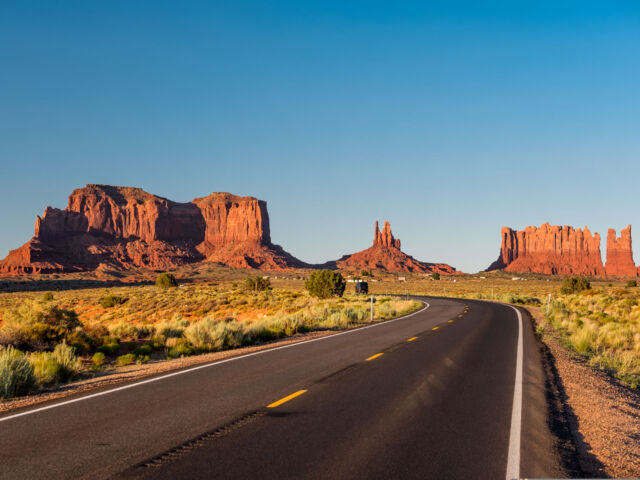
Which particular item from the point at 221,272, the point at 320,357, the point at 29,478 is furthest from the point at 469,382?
the point at 221,272

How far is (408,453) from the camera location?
5.42 m

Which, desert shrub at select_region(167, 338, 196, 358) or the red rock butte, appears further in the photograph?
the red rock butte

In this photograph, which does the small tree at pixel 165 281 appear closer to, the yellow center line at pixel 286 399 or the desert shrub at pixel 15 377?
the desert shrub at pixel 15 377

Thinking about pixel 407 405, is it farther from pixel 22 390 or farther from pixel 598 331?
pixel 598 331

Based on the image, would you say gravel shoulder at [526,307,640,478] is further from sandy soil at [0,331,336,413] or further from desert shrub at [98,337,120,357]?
desert shrub at [98,337,120,357]

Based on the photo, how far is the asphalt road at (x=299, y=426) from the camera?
5.00 meters

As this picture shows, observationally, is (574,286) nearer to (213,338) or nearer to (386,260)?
(213,338)

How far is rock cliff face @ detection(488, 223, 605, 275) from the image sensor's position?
18362 cm

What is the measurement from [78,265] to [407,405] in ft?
496

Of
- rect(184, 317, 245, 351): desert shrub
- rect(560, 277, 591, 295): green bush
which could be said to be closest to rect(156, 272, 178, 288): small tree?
rect(560, 277, 591, 295): green bush

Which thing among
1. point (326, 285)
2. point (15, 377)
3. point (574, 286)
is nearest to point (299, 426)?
point (15, 377)

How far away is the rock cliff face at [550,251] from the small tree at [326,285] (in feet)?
501

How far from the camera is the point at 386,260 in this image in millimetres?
174125

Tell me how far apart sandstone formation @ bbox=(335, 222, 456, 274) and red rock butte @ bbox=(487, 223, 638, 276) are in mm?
23663
